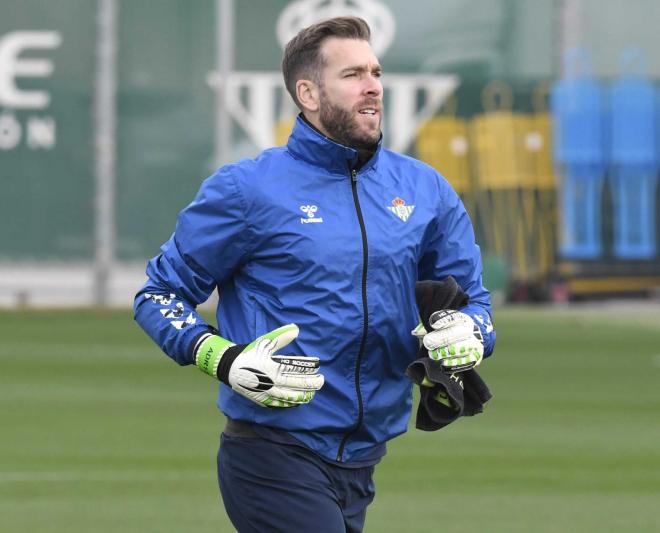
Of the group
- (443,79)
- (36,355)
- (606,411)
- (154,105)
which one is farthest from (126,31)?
(606,411)

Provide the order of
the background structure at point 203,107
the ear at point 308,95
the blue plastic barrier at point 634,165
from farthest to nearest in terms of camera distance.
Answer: the background structure at point 203,107
the blue plastic barrier at point 634,165
the ear at point 308,95

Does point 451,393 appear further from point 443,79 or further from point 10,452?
point 443,79

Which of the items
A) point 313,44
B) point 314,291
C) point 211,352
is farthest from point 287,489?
point 313,44

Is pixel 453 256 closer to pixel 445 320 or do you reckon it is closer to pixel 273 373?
pixel 445 320

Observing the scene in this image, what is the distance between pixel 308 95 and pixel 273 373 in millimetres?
836

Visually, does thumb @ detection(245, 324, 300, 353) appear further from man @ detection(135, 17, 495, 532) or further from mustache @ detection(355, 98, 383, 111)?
mustache @ detection(355, 98, 383, 111)

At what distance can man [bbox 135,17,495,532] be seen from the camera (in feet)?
16.2

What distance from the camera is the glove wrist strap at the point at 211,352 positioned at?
4845mm

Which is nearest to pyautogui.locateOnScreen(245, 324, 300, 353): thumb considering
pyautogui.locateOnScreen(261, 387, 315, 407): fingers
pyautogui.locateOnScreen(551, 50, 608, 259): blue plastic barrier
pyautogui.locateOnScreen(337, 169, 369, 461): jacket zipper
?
pyautogui.locateOnScreen(261, 387, 315, 407): fingers

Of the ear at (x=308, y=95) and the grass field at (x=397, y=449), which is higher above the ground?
the ear at (x=308, y=95)

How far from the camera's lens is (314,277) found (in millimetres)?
4930

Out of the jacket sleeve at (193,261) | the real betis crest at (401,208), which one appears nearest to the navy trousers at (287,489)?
the jacket sleeve at (193,261)

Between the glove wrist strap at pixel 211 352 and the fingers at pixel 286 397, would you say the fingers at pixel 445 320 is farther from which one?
the glove wrist strap at pixel 211 352

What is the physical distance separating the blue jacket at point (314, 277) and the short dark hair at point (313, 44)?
136 millimetres
